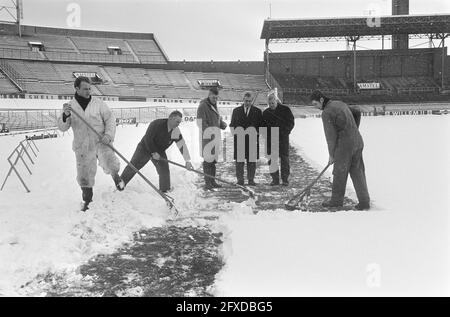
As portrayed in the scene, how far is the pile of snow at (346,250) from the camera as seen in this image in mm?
3305

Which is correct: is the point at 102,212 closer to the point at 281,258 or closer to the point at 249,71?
the point at 281,258

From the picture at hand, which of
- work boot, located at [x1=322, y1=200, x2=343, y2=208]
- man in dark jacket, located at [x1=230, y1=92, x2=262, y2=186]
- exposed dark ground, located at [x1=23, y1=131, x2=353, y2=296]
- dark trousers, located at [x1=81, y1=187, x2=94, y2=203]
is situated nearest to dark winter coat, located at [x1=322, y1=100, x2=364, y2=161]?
work boot, located at [x1=322, y1=200, x2=343, y2=208]

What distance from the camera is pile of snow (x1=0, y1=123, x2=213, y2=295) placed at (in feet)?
13.1

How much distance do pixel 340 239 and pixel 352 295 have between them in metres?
1.24

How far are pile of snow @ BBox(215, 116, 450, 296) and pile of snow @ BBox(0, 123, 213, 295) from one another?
46.2 inches

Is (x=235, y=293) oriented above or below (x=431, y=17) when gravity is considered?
below

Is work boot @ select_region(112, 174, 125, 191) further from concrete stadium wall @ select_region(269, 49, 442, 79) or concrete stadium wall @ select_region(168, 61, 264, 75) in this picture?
concrete stadium wall @ select_region(269, 49, 442, 79)

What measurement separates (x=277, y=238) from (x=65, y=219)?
2.51 m

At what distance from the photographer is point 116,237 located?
484 centimetres

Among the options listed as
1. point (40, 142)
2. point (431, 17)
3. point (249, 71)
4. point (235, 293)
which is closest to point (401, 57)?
point (431, 17)

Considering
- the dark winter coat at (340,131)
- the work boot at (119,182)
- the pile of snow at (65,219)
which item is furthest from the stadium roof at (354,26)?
the work boot at (119,182)

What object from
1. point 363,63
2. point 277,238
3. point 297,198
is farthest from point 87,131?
point 363,63

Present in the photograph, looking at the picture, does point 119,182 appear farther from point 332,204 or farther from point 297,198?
point 332,204
